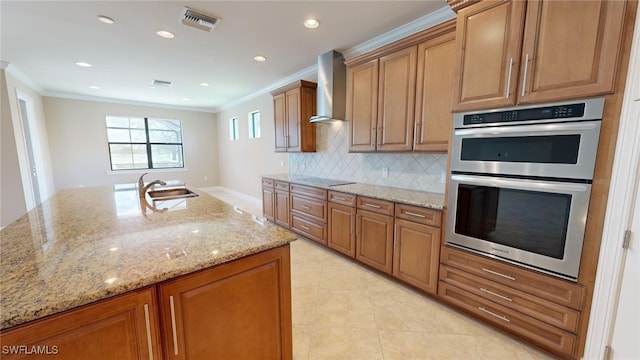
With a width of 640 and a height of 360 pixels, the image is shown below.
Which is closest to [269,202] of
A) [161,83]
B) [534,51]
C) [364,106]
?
[364,106]

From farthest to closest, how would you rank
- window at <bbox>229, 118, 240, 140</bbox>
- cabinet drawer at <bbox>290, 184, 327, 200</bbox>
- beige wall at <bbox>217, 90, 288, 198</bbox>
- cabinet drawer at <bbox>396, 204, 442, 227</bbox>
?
1. window at <bbox>229, 118, 240, 140</bbox>
2. beige wall at <bbox>217, 90, 288, 198</bbox>
3. cabinet drawer at <bbox>290, 184, 327, 200</bbox>
4. cabinet drawer at <bbox>396, 204, 442, 227</bbox>

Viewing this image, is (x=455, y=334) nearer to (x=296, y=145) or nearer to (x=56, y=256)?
(x=56, y=256)

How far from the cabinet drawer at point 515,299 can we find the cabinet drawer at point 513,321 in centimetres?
4

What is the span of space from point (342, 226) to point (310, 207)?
0.63 metres

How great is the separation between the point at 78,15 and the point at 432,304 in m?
4.33

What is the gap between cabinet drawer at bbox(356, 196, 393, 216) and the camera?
2.47 metres

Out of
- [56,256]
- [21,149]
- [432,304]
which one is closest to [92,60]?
[21,149]

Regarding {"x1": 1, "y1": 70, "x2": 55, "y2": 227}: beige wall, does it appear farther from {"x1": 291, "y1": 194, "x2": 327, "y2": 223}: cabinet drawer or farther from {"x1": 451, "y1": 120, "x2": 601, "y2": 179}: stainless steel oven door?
{"x1": 451, "y1": 120, "x2": 601, "y2": 179}: stainless steel oven door

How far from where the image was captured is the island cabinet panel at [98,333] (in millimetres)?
724

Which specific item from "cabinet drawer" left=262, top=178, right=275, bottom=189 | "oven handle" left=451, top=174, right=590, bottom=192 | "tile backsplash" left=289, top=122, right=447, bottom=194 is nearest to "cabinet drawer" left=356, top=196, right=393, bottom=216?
"tile backsplash" left=289, top=122, right=447, bottom=194

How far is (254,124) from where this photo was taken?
19.5 feet

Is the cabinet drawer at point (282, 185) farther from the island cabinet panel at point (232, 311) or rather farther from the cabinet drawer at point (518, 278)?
the island cabinet panel at point (232, 311)

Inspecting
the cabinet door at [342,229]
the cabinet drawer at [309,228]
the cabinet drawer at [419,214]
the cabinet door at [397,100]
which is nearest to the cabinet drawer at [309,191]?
the cabinet door at [342,229]

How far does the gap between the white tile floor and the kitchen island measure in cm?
61
